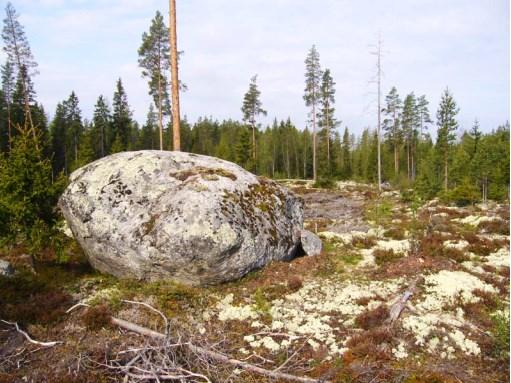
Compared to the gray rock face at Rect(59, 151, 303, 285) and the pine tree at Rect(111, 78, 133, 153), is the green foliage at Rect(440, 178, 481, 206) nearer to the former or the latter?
the gray rock face at Rect(59, 151, 303, 285)

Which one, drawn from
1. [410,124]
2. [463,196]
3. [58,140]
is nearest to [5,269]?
[463,196]

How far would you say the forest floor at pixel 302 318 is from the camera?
5.95m

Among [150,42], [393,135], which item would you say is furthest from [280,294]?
[393,135]

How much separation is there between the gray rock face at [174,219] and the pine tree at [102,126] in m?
45.3

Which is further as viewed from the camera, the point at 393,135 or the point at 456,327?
the point at 393,135

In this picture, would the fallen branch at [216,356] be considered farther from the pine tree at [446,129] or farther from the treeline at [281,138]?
the pine tree at [446,129]

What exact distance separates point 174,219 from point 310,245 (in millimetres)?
4925

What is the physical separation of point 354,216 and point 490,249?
8.86 m

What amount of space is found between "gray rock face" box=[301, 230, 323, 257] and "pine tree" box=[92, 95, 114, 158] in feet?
154

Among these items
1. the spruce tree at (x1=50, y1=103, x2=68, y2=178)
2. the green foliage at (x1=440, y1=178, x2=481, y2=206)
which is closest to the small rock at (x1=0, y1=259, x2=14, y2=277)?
the green foliage at (x1=440, y1=178, x2=481, y2=206)

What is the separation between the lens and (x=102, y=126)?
5234cm

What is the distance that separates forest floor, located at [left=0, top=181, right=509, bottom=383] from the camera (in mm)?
5949

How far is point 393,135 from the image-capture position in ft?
195

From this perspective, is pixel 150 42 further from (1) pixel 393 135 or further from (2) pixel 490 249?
(1) pixel 393 135
